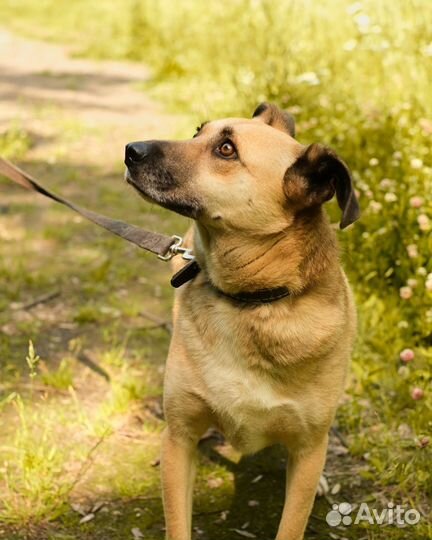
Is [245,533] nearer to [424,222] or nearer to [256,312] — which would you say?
[256,312]

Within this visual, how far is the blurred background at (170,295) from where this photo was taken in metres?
3.35

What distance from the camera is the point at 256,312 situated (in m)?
2.90

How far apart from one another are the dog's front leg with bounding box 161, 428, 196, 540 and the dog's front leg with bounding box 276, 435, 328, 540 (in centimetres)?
34

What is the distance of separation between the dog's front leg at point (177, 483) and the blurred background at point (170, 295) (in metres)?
0.37

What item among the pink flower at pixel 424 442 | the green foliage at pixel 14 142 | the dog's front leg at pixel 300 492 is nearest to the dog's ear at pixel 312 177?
the dog's front leg at pixel 300 492

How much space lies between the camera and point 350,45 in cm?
599

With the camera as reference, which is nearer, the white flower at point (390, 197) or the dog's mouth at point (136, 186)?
the dog's mouth at point (136, 186)

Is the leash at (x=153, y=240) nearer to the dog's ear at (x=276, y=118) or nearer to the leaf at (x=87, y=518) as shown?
the dog's ear at (x=276, y=118)

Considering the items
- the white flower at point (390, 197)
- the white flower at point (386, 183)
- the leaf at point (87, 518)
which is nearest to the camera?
the leaf at point (87, 518)

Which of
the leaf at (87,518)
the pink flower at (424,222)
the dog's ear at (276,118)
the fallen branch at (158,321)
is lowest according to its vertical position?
the fallen branch at (158,321)

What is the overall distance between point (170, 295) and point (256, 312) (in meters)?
2.30

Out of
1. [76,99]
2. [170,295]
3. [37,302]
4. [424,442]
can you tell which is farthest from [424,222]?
[76,99]

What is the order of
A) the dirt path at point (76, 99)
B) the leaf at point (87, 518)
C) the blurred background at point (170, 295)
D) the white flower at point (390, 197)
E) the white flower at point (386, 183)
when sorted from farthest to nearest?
1. the dirt path at point (76, 99)
2. the white flower at point (386, 183)
3. the white flower at point (390, 197)
4. the blurred background at point (170, 295)
5. the leaf at point (87, 518)

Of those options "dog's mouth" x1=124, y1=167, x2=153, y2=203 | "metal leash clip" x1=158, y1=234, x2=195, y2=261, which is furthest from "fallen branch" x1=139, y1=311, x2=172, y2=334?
"dog's mouth" x1=124, y1=167, x2=153, y2=203
